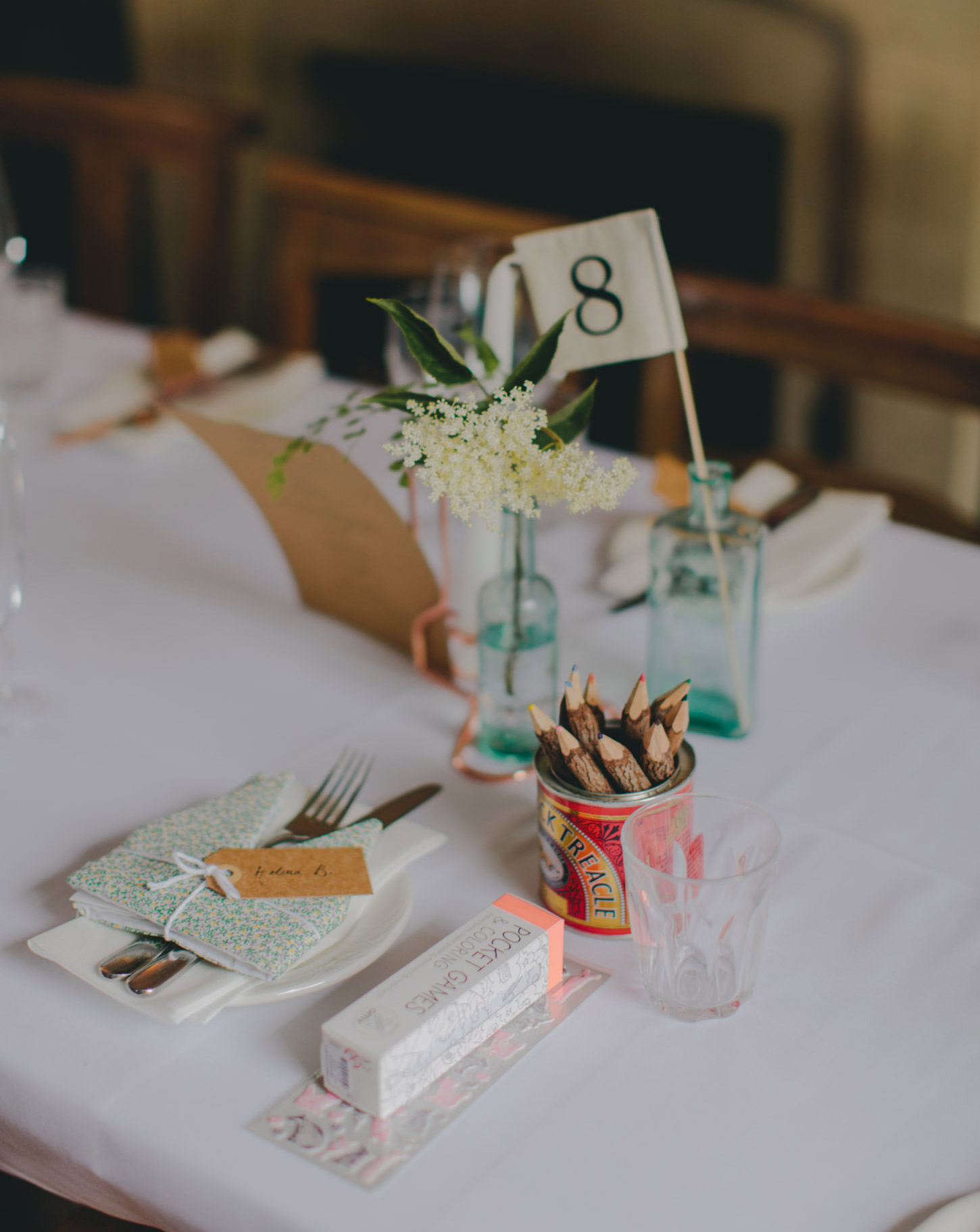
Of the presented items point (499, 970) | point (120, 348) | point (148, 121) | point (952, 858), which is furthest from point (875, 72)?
point (499, 970)

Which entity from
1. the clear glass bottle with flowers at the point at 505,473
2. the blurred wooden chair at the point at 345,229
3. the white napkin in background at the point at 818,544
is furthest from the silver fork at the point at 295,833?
the blurred wooden chair at the point at 345,229

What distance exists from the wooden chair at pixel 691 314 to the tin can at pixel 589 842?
3.56ft

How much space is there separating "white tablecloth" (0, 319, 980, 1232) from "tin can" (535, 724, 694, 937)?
0.08ft

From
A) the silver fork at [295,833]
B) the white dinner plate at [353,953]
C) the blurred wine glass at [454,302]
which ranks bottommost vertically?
A: the white dinner plate at [353,953]

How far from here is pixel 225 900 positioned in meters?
0.74

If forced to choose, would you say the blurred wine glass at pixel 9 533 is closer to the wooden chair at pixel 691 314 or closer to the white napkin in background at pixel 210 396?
the white napkin in background at pixel 210 396

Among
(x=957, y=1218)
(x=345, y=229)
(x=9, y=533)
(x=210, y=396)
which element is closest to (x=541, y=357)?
(x=9, y=533)

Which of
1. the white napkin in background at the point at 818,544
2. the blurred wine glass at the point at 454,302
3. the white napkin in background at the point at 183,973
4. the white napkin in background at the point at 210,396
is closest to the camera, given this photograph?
the white napkin in background at the point at 183,973

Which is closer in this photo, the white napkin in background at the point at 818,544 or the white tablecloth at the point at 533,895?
the white tablecloth at the point at 533,895

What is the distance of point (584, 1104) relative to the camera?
25.4 inches

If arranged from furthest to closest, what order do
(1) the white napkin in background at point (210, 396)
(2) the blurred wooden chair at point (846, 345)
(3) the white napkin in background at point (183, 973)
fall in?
(2) the blurred wooden chair at point (846, 345)
(1) the white napkin in background at point (210, 396)
(3) the white napkin in background at point (183, 973)

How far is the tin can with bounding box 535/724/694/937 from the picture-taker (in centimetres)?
74

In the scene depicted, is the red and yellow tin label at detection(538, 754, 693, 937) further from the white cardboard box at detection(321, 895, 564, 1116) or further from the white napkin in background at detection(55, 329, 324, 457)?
the white napkin in background at detection(55, 329, 324, 457)

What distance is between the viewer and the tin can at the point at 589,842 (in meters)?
0.74
